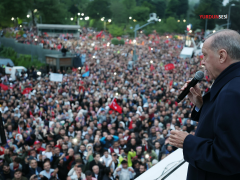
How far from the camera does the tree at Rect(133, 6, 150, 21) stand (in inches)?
2887

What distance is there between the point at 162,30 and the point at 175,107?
185 ft

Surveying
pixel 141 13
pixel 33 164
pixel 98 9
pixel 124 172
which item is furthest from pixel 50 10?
pixel 124 172

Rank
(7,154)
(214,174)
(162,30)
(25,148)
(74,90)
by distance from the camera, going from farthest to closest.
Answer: (162,30) → (74,90) → (25,148) → (7,154) → (214,174)

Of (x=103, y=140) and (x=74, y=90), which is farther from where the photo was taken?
(x=74, y=90)

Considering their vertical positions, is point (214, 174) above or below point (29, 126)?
above

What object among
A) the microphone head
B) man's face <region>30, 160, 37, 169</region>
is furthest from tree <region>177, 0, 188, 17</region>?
the microphone head

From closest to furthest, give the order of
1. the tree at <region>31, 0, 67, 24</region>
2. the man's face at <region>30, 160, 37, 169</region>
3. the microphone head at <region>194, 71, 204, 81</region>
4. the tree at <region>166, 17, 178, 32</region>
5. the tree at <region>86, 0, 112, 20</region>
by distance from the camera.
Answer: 1. the microphone head at <region>194, 71, 204, 81</region>
2. the man's face at <region>30, 160, 37, 169</region>
3. the tree at <region>31, 0, 67, 24</region>
4. the tree at <region>166, 17, 178, 32</region>
5. the tree at <region>86, 0, 112, 20</region>

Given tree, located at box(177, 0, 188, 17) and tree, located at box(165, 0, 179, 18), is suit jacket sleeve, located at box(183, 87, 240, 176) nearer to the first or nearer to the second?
tree, located at box(165, 0, 179, 18)

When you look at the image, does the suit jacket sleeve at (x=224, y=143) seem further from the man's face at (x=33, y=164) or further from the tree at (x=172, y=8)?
the tree at (x=172, y=8)

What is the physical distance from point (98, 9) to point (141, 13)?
13.1m

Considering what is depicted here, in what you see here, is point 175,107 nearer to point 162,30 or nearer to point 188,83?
point 188,83

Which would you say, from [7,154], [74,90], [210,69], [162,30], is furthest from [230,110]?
[162,30]

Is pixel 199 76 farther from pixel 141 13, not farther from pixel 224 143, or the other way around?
pixel 141 13

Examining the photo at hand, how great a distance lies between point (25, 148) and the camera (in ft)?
23.2
